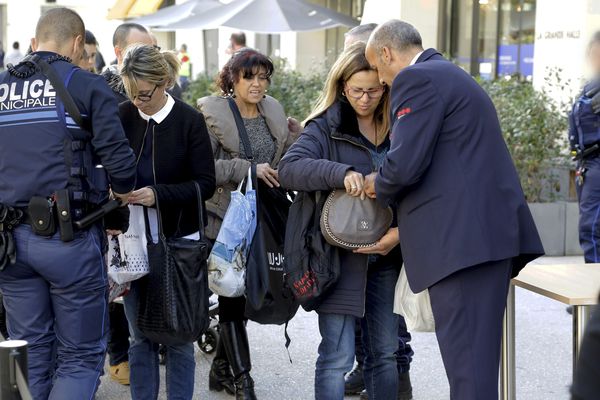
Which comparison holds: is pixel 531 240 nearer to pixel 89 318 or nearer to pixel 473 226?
pixel 473 226

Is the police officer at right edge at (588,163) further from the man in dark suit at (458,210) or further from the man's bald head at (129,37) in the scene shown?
the man in dark suit at (458,210)

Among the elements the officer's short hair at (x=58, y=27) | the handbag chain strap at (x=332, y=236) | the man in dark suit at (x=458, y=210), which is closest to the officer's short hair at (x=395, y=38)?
the man in dark suit at (x=458, y=210)

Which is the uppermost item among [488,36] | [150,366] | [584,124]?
[488,36]

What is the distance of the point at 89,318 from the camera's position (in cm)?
391

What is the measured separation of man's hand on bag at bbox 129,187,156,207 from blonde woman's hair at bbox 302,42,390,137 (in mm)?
765

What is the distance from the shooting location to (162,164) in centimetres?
440

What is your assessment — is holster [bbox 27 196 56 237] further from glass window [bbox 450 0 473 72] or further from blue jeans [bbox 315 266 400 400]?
glass window [bbox 450 0 473 72]

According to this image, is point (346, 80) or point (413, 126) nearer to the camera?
point (413, 126)

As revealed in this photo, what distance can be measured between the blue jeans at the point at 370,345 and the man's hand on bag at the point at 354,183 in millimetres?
473

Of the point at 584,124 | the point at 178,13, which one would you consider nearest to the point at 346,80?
the point at 584,124

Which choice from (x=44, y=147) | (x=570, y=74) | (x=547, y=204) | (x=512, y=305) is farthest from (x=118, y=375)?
(x=570, y=74)

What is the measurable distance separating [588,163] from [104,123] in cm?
397

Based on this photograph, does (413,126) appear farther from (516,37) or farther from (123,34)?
(516,37)

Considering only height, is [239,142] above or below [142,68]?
below
